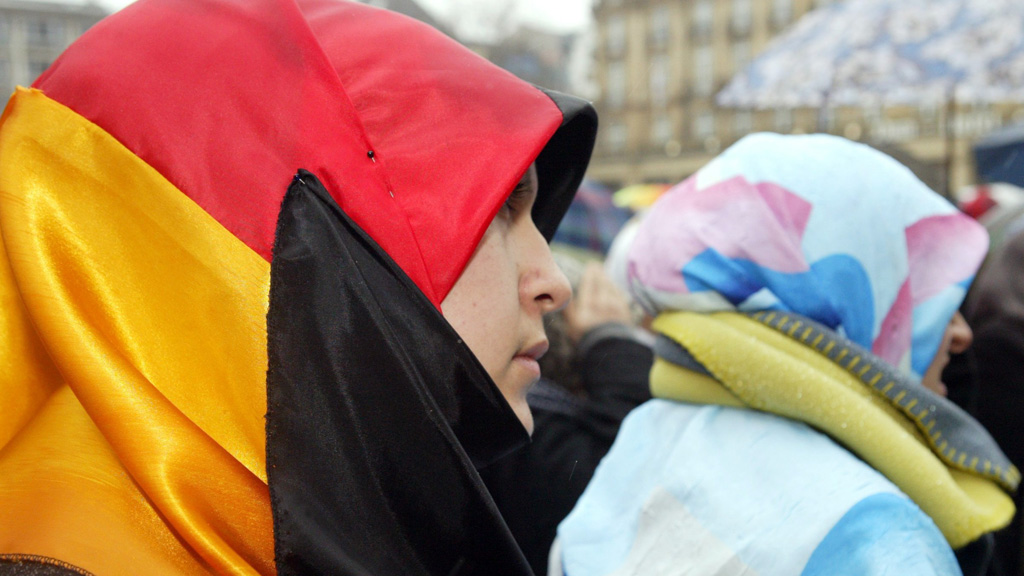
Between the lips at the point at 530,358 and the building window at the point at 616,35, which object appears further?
the building window at the point at 616,35

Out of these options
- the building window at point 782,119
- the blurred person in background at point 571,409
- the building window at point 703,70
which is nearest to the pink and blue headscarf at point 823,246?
the blurred person in background at point 571,409

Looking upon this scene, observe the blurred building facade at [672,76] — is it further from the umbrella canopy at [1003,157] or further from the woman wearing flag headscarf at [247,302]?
the woman wearing flag headscarf at [247,302]

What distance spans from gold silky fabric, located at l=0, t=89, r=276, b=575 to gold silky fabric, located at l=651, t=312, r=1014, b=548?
35.6 inches

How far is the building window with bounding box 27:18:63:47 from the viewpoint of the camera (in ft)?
22.6

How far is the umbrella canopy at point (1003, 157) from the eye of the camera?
6.33m

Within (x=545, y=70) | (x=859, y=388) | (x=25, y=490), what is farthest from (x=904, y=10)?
(x=545, y=70)

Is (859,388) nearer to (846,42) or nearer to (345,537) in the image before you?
(345,537)

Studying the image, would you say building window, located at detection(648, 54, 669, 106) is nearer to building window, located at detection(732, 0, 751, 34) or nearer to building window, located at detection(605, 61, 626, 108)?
building window, located at detection(605, 61, 626, 108)

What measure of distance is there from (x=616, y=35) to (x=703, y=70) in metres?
5.15

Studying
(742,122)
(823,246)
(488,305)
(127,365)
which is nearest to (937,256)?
(823,246)

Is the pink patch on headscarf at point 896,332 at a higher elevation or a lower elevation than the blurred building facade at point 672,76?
higher

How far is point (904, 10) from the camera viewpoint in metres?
4.33

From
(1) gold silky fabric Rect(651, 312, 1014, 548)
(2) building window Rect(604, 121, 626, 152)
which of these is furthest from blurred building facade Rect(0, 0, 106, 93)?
(2) building window Rect(604, 121, 626, 152)

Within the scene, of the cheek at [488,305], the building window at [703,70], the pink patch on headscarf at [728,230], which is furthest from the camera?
the building window at [703,70]
